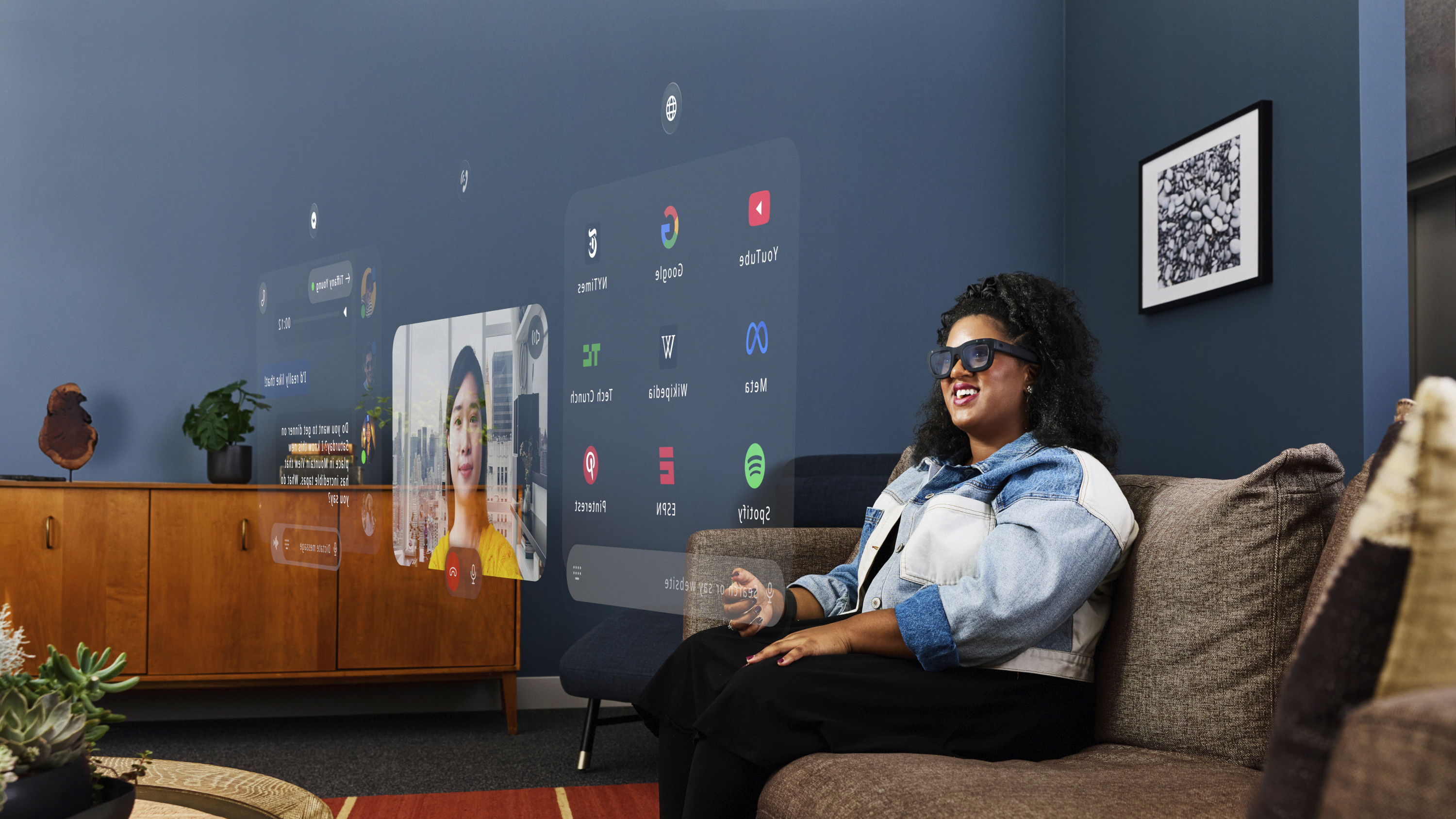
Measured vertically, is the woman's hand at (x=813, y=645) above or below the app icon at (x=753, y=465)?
below

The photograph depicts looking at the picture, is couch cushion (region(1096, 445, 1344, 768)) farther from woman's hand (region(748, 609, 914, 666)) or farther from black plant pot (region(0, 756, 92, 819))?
black plant pot (region(0, 756, 92, 819))

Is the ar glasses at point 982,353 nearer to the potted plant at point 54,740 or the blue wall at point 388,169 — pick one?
the potted plant at point 54,740

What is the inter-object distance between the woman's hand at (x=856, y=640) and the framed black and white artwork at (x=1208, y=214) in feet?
5.71

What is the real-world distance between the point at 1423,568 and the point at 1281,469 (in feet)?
3.21

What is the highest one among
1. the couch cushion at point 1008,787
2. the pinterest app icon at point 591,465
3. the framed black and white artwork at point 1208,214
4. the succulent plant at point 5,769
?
the framed black and white artwork at point 1208,214

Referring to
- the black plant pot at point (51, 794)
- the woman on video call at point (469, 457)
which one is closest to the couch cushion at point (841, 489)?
the woman on video call at point (469, 457)

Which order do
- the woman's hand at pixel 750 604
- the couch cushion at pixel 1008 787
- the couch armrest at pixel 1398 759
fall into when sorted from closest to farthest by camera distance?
the couch armrest at pixel 1398 759, the couch cushion at pixel 1008 787, the woman's hand at pixel 750 604

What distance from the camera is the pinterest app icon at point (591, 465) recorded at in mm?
1895

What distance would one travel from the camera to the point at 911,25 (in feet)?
10.8

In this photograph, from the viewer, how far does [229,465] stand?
2840 mm

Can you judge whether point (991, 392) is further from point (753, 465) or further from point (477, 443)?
point (477, 443)

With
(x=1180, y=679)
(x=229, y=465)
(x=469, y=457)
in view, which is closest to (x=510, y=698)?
(x=469, y=457)

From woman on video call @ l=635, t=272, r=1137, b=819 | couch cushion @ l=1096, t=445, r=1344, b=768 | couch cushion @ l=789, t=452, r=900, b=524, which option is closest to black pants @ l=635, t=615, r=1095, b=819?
woman on video call @ l=635, t=272, r=1137, b=819

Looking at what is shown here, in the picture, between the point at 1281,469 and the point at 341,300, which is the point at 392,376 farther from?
the point at 1281,469
